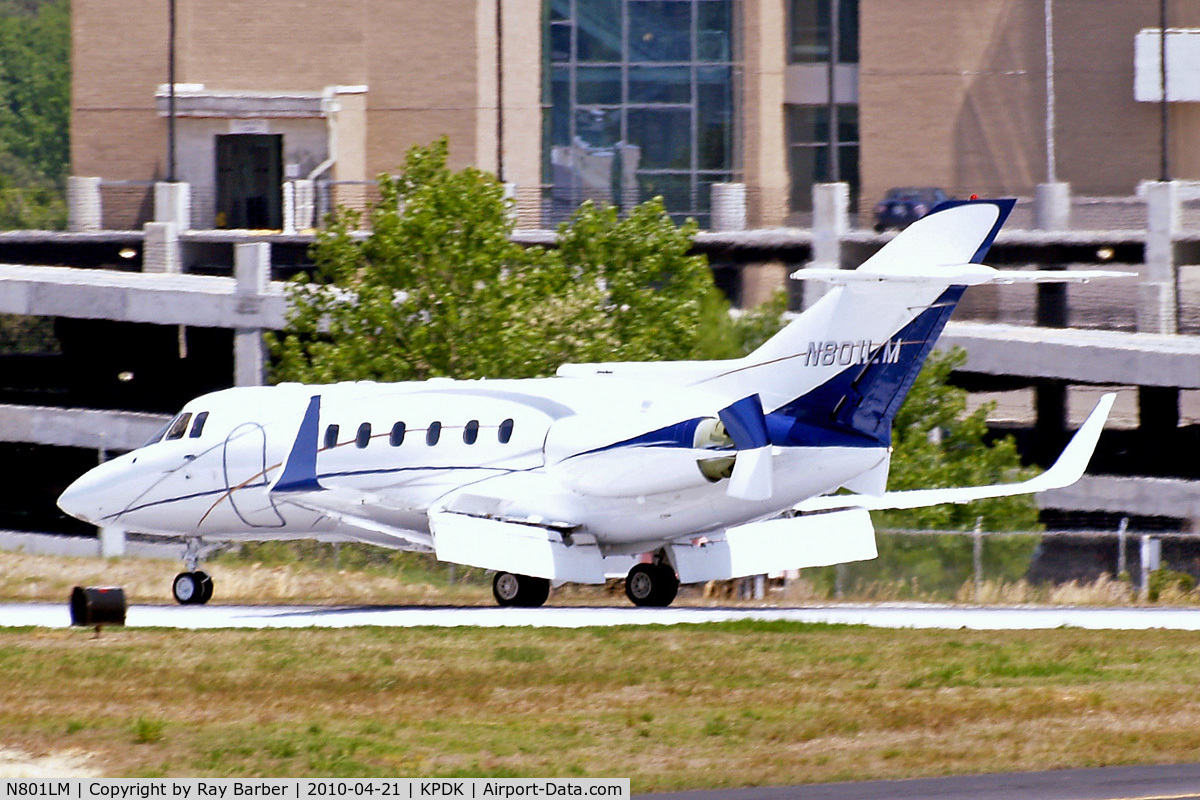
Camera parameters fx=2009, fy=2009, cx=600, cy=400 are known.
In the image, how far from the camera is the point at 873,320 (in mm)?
23266

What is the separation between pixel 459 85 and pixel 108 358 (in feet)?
50.0

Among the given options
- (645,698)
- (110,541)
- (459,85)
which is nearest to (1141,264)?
(459,85)

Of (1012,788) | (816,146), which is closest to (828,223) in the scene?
(816,146)

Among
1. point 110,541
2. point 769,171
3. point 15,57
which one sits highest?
point 15,57

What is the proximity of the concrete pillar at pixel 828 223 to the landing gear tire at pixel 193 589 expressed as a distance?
1188 inches

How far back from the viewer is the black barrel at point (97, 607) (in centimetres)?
2267

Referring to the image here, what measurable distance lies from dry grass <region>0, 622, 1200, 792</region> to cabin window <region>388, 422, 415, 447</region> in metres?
4.90

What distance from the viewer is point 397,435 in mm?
26359

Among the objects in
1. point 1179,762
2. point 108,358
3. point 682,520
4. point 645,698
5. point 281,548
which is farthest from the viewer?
point 108,358

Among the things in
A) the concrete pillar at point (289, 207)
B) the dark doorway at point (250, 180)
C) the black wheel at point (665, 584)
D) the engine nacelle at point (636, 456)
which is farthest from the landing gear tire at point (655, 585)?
the dark doorway at point (250, 180)

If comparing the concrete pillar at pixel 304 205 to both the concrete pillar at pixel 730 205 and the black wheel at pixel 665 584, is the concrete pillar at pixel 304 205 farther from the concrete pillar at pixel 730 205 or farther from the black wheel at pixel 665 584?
the black wheel at pixel 665 584

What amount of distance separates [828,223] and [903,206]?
18.1ft

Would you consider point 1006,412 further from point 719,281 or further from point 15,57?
point 15,57
